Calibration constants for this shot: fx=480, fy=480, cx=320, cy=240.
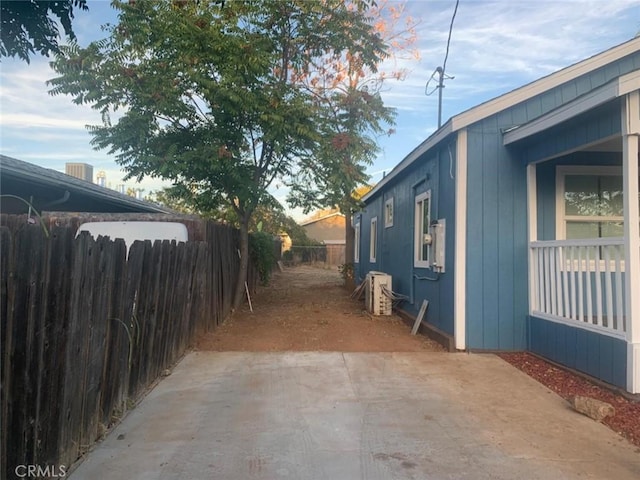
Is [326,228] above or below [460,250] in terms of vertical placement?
above

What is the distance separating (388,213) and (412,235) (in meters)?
2.96

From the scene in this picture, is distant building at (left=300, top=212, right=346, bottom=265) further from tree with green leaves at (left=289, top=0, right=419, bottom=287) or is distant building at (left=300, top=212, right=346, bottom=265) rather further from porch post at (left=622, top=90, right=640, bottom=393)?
Answer: porch post at (left=622, top=90, right=640, bottom=393)

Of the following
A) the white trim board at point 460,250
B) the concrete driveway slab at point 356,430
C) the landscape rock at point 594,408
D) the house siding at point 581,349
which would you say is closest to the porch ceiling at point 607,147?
the white trim board at point 460,250

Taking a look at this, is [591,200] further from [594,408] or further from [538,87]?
[594,408]

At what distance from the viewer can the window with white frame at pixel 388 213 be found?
40.3 ft

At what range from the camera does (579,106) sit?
517 centimetres

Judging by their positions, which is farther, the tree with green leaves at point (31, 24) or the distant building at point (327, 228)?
the distant building at point (327, 228)

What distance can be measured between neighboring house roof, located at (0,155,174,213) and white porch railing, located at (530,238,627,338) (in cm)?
757

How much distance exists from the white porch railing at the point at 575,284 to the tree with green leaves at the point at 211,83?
4.51 metres

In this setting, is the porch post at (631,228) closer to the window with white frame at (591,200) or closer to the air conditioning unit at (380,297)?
the window with white frame at (591,200)

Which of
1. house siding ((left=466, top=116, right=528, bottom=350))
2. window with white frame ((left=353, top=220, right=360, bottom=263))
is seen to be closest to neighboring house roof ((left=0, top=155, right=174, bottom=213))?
house siding ((left=466, top=116, right=528, bottom=350))

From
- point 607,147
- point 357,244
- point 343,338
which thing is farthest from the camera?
point 357,244

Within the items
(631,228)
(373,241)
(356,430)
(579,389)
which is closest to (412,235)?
(579,389)

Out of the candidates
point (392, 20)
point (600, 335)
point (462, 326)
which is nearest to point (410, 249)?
point (462, 326)
